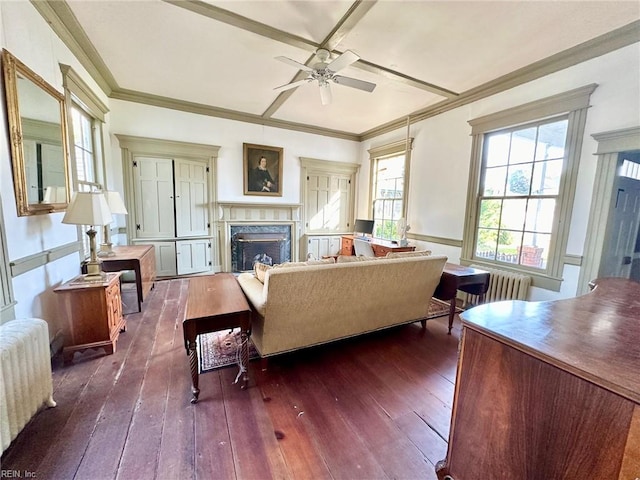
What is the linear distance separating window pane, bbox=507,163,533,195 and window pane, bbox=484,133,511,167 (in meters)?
0.19

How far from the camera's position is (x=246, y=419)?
1671mm

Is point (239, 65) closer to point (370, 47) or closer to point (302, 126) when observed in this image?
point (370, 47)

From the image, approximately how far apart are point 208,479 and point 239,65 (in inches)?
154

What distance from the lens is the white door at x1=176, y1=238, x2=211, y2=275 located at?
4.77 metres

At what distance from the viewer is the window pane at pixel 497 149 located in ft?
11.6

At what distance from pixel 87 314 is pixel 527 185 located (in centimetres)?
497

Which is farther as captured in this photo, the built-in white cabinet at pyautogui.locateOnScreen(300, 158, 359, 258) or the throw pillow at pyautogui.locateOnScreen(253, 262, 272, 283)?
the built-in white cabinet at pyautogui.locateOnScreen(300, 158, 359, 258)

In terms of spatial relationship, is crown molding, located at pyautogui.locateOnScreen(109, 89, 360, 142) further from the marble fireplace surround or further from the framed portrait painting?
the marble fireplace surround

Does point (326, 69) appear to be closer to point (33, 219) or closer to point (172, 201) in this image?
point (33, 219)

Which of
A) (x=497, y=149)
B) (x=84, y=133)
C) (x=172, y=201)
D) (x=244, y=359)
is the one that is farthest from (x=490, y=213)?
(x=84, y=133)

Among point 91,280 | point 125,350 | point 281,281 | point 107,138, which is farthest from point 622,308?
point 107,138

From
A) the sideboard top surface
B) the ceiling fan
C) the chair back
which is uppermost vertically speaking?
the ceiling fan

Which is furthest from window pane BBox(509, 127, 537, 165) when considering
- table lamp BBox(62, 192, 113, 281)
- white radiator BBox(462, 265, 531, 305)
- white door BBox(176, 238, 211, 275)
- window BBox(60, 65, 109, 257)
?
window BBox(60, 65, 109, 257)

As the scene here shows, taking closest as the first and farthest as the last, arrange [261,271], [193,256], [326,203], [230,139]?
[261,271]
[193,256]
[230,139]
[326,203]
